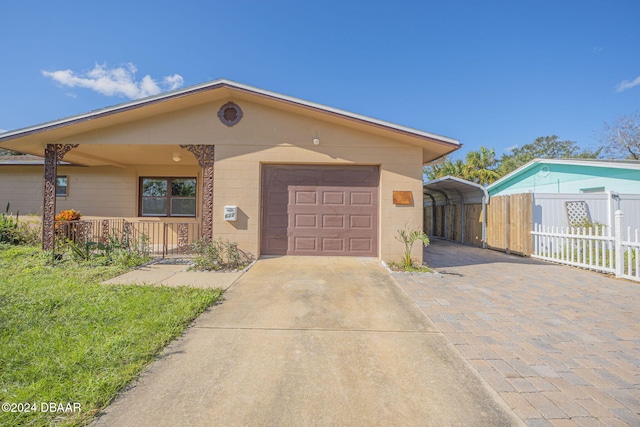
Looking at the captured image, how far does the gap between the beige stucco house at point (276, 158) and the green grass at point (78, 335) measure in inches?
110

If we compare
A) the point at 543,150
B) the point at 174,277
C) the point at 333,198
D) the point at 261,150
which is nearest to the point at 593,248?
the point at 333,198

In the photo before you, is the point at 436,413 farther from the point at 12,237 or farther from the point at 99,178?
the point at 12,237

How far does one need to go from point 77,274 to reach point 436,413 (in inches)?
283

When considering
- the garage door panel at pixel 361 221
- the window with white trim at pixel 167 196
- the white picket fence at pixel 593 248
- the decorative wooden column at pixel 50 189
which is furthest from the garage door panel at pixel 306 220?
the white picket fence at pixel 593 248

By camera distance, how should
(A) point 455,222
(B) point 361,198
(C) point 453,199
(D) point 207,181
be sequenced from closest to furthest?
(D) point 207,181 → (B) point 361,198 → (A) point 455,222 → (C) point 453,199

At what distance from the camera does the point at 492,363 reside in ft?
8.80

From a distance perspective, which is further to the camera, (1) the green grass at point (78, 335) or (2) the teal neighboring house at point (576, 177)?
(2) the teal neighboring house at point (576, 177)

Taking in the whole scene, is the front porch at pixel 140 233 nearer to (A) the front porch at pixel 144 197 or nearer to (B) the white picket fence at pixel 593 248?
(A) the front porch at pixel 144 197

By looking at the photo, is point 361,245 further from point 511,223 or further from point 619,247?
point 511,223

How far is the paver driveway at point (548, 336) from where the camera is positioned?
2145 mm

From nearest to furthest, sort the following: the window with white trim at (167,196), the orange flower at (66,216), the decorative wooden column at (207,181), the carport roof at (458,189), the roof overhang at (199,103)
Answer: the roof overhang at (199,103) → the decorative wooden column at (207,181) → the orange flower at (66,216) → the window with white trim at (167,196) → the carport roof at (458,189)

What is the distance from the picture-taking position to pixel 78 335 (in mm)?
3102

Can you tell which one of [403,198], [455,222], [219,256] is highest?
[403,198]

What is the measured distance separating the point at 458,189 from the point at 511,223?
3.16m
